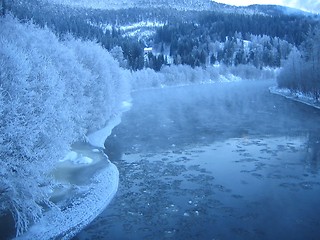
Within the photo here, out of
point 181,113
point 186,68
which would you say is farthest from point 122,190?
point 186,68

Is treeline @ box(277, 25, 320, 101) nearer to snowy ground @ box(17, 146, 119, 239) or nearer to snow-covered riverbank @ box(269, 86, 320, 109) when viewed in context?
snow-covered riverbank @ box(269, 86, 320, 109)

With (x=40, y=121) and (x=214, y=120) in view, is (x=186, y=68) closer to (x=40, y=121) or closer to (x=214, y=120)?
(x=214, y=120)

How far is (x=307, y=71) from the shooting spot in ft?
206

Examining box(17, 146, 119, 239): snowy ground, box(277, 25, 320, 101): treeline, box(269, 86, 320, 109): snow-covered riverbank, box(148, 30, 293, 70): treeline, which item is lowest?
box(148, 30, 293, 70): treeline

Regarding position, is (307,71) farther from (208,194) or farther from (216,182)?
(208,194)

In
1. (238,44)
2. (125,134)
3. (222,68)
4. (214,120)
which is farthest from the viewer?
(238,44)

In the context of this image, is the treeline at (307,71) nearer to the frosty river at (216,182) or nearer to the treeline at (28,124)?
the frosty river at (216,182)

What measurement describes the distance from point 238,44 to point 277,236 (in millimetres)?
182411

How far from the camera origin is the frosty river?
61.2 feet

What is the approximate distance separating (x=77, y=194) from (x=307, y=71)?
52.9 meters

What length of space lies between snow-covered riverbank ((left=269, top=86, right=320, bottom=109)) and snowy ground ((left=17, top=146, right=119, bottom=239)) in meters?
41.6

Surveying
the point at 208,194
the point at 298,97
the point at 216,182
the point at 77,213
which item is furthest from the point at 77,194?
the point at 298,97

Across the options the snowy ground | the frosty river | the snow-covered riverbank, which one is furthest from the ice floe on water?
the snow-covered riverbank

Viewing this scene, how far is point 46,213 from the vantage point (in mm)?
20266
